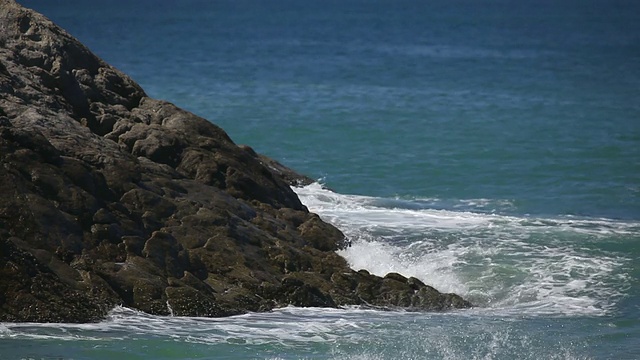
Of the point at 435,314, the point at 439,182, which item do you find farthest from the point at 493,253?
the point at 439,182

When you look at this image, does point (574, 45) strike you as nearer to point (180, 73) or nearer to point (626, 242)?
point (180, 73)

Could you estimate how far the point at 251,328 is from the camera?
13539 millimetres

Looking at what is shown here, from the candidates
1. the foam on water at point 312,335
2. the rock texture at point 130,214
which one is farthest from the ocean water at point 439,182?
the rock texture at point 130,214

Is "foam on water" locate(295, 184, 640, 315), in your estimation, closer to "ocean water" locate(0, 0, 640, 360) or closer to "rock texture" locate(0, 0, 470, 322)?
"ocean water" locate(0, 0, 640, 360)

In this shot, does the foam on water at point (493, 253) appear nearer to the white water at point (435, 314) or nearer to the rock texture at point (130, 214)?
the white water at point (435, 314)

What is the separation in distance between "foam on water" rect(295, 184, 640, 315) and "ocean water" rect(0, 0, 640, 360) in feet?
0.16

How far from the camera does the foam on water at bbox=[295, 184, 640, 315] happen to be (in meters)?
16.6

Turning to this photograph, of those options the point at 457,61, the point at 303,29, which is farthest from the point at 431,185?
the point at 303,29

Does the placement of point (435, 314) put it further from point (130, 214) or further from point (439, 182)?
point (439, 182)

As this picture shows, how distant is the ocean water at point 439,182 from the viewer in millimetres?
13359

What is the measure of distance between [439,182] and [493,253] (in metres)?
8.69

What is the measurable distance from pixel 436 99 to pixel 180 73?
13.8 m

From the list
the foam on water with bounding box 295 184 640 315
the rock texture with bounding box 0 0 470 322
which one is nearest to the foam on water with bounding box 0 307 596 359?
the rock texture with bounding box 0 0 470 322

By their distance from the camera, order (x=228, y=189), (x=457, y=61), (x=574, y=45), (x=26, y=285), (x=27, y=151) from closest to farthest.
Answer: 1. (x=26, y=285)
2. (x=27, y=151)
3. (x=228, y=189)
4. (x=457, y=61)
5. (x=574, y=45)
